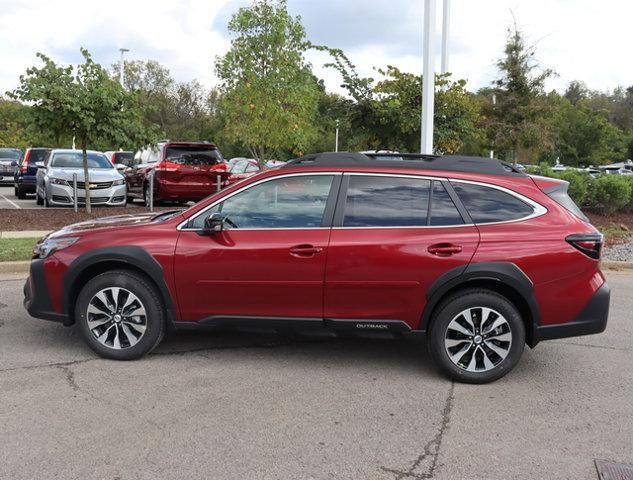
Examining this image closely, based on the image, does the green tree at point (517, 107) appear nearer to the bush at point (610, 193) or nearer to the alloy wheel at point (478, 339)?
the bush at point (610, 193)

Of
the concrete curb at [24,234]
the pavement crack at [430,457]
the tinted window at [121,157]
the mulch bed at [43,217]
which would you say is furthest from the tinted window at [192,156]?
the pavement crack at [430,457]

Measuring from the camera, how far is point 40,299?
523 centimetres

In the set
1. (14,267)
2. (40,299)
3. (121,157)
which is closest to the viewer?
(40,299)

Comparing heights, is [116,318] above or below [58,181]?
below

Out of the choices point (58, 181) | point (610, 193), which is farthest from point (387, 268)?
point (58, 181)

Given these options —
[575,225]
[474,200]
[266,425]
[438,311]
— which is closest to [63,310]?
[266,425]

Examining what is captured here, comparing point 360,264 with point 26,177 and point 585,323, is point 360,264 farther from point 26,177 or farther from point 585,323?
point 26,177

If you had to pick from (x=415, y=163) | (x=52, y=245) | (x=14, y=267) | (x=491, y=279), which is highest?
(x=415, y=163)

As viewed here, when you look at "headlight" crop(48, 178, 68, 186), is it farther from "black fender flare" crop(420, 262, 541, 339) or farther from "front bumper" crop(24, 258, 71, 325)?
"black fender flare" crop(420, 262, 541, 339)

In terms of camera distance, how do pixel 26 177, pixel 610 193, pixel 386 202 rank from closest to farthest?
pixel 386 202 < pixel 610 193 < pixel 26 177

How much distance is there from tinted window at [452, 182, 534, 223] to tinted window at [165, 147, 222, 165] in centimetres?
1175

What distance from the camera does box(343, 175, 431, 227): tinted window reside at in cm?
485

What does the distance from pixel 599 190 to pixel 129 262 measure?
43.1 ft

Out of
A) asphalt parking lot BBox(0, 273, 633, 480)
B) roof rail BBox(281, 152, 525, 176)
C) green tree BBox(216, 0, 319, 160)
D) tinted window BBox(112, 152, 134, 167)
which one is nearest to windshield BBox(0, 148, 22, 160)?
tinted window BBox(112, 152, 134, 167)
